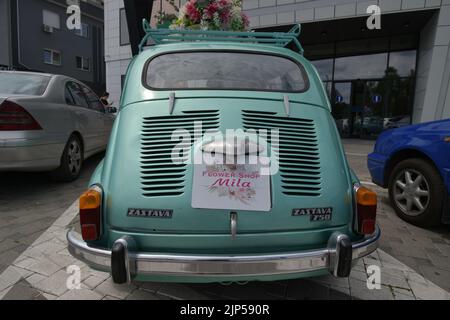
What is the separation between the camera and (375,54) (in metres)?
12.6

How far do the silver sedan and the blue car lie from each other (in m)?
4.29

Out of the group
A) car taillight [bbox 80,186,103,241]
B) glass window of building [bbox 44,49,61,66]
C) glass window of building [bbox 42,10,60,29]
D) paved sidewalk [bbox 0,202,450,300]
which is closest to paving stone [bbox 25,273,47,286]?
paved sidewalk [bbox 0,202,450,300]

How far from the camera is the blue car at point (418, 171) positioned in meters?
3.35

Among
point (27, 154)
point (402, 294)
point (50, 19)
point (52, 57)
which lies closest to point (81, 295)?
point (402, 294)

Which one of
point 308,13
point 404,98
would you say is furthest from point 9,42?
point 404,98

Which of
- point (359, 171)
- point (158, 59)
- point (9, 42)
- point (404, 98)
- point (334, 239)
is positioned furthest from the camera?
point (9, 42)

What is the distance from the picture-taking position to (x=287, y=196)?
74.8 inches

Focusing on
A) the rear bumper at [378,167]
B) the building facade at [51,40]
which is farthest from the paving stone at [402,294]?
the building facade at [51,40]

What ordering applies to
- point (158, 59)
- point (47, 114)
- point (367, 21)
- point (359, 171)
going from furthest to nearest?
point (367, 21), point (359, 171), point (47, 114), point (158, 59)

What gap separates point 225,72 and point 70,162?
334 cm

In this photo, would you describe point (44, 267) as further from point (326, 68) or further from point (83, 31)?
point (83, 31)

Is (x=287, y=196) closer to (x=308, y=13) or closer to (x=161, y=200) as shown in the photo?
(x=161, y=200)

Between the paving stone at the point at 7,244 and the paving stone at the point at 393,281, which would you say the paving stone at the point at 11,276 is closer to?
the paving stone at the point at 7,244
